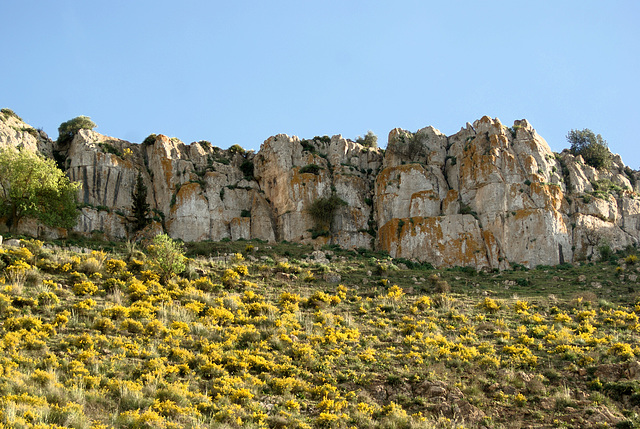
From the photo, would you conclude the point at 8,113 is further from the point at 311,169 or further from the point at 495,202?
the point at 495,202

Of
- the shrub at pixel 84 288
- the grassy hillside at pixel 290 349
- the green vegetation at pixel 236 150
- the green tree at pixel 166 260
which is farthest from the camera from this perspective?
the green vegetation at pixel 236 150

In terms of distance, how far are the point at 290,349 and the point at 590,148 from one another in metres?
45.6

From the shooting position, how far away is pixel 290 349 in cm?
2094

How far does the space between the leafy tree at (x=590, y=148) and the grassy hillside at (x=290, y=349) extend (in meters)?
26.6

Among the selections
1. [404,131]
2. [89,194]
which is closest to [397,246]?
[404,131]

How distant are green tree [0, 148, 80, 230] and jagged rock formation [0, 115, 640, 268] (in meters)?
5.07

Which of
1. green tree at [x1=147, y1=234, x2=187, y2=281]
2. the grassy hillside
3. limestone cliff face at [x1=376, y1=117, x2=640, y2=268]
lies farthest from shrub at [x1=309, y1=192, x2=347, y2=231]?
green tree at [x1=147, y1=234, x2=187, y2=281]

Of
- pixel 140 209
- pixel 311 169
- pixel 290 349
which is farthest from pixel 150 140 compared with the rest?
pixel 290 349

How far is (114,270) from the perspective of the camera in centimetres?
2775

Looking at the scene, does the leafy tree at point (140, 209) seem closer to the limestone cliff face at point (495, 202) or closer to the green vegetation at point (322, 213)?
the green vegetation at point (322, 213)

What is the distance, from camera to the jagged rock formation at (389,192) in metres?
44.2

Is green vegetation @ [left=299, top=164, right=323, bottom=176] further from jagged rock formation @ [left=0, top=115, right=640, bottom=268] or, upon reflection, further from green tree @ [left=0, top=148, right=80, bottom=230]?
green tree @ [left=0, top=148, right=80, bottom=230]

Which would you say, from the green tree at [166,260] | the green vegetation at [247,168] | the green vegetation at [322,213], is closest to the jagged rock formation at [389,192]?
the green vegetation at [247,168]

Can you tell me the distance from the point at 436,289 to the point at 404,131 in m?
25.3
